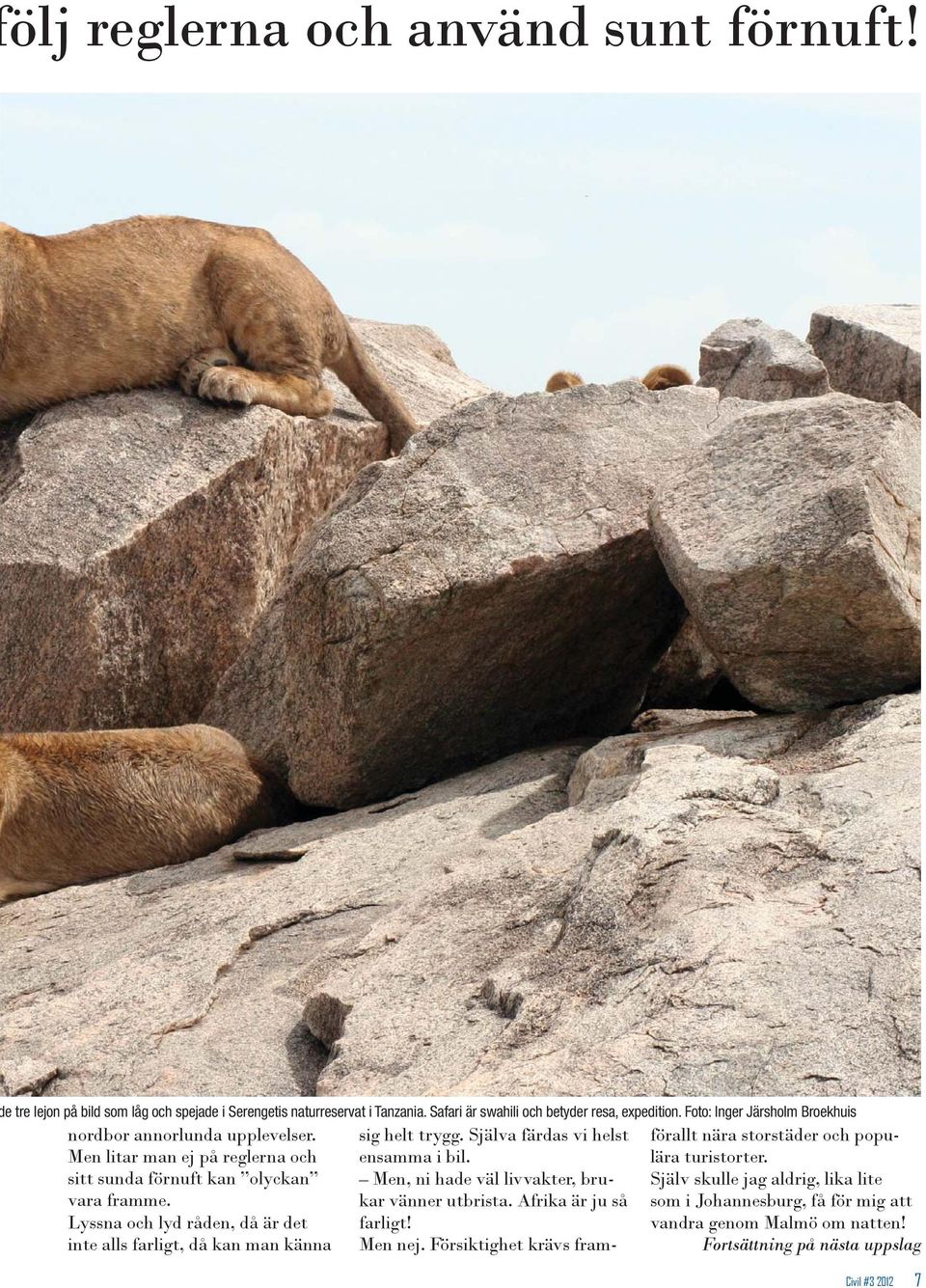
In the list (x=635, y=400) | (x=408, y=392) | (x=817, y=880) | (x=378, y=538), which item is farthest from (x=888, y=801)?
(x=408, y=392)

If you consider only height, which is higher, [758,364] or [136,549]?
[758,364]

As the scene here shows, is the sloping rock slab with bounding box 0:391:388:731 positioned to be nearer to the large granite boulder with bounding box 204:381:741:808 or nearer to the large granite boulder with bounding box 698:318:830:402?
the large granite boulder with bounding box 204:381:741:808

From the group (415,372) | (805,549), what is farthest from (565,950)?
(415,372)

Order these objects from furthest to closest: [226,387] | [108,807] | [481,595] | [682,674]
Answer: [226,387]
[682,674]
[108,807]
[481,595]

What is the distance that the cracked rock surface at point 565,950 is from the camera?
381cm

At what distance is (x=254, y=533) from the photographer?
26.5 feet

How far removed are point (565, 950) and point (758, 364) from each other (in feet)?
24.5

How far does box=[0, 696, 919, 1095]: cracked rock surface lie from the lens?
381cm

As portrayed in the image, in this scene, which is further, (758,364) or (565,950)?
(758,364)

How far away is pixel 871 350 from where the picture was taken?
1131 centimetres

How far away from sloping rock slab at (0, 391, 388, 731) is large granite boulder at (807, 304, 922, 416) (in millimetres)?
4622

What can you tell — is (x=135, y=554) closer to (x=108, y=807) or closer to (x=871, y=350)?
(x=108, y=807)

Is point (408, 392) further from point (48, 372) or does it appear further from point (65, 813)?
point (65, 813)

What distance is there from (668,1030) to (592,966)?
409 millimetres
